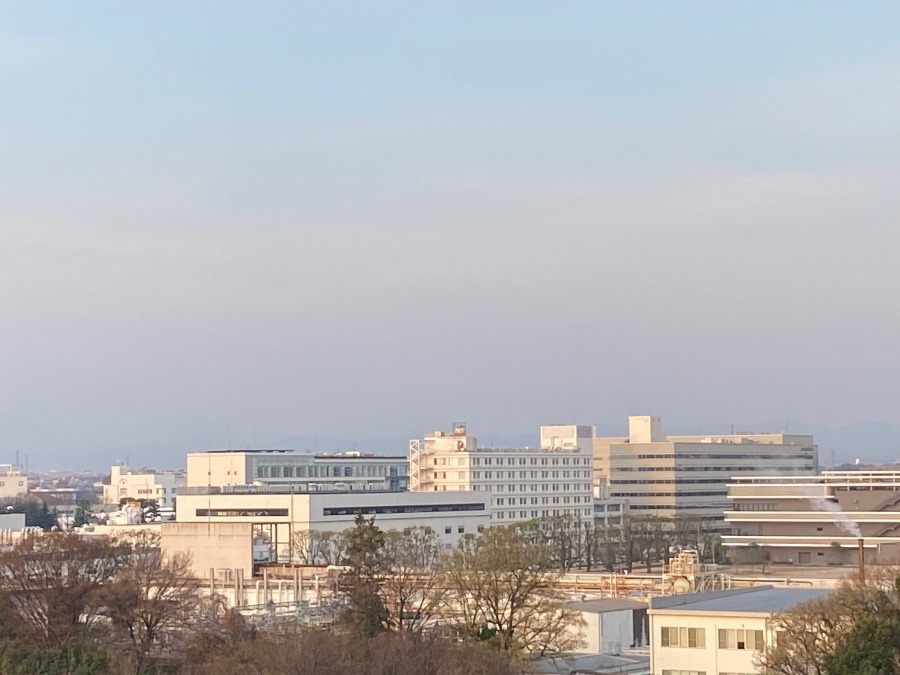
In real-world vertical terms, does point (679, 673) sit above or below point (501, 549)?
below

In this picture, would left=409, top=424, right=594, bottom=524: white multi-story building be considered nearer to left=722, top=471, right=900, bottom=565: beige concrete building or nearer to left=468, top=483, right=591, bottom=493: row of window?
left=468, top=483, right=591, bottom=493: row of window

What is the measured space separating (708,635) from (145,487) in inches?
5485

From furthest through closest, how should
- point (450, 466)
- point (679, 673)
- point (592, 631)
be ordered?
point (450, 466) < point (592, 631) < point (679, 673)

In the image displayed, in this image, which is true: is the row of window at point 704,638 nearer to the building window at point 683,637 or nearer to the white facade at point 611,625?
the building window at point 683,637

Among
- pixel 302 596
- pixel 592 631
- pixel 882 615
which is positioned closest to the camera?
pixel 882 615

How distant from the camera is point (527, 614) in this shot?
39031 mm

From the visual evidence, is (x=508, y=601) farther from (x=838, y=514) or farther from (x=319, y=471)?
(x=319, y=471)

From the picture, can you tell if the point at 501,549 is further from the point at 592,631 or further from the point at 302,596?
the point at 302,596

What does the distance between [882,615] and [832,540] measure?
68.7 m

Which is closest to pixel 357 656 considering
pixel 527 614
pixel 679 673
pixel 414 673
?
pixel 414 673

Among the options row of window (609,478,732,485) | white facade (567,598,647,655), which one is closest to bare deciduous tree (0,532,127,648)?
white facade (567,598,647,655)

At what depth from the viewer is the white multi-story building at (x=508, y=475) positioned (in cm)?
10806

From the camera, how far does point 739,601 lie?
135ft

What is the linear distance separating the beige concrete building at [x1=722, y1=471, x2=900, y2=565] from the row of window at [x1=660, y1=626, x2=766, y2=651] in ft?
189
